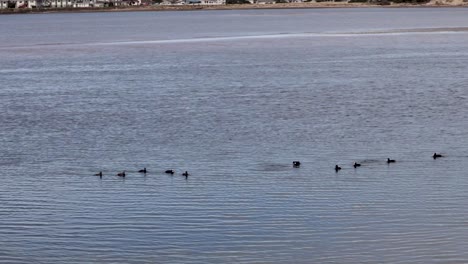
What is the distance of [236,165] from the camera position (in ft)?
59.5

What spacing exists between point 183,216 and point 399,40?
42.4 m

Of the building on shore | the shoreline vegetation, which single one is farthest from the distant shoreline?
the building on shore

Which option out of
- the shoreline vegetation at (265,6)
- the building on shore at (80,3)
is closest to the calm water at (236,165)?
the shoreline vegetation at (265,6)

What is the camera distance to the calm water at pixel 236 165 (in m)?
13.2

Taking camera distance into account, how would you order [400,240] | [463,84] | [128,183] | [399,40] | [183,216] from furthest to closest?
1. [399,40]
2. [463,84]
3. [128,183]
4. [183,216]
5. [400,240]

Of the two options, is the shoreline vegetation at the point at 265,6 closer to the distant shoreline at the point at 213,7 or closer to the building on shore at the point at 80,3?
the distant shoreline at the point at 213,7

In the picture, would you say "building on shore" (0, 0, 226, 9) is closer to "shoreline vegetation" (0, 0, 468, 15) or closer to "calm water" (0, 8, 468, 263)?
"shoreline vegetation" (0, 0, 468, 15)

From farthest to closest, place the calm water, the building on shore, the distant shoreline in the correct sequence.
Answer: the building on shore < the distant shoreline < the calm water

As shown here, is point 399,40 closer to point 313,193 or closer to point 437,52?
point 437,52

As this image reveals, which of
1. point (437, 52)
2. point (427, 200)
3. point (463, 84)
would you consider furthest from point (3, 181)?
point (437, 52)

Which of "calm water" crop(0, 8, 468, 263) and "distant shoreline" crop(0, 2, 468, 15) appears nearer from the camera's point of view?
"calm water" crop(0, 8, 468, 263)

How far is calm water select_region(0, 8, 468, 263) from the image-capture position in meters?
13.2

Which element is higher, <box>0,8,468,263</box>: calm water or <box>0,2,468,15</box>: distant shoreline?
<box>0,8,468,263</box>: calm water

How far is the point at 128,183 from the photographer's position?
55.6 feet
